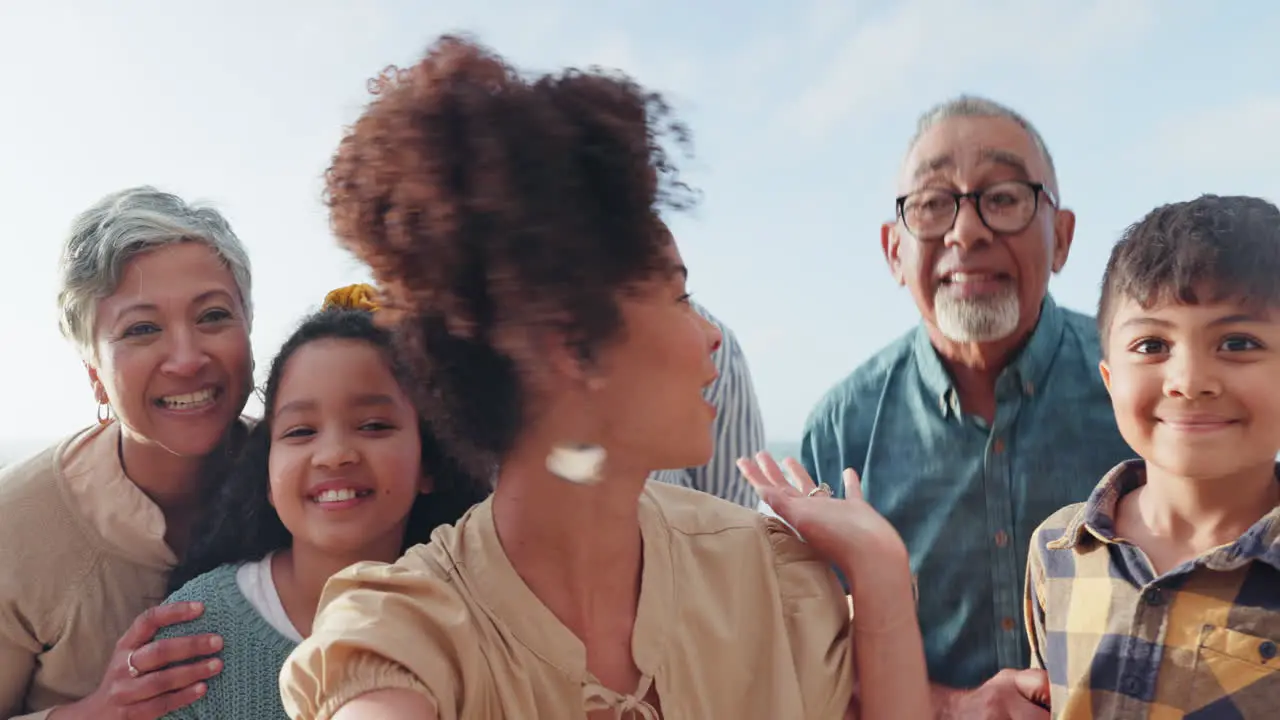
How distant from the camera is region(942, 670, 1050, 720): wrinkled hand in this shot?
2.22 meters

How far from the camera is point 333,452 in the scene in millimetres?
2365

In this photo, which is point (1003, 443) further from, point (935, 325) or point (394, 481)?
point (394, 481)

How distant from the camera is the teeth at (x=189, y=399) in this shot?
9.50 ft

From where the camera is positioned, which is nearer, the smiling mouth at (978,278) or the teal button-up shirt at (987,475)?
the teal button-up shirt at (987,475)

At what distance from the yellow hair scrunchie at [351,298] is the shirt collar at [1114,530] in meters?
1.75

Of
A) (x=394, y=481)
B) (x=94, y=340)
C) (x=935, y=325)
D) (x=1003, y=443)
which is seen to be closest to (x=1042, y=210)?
(x=935, y=325)

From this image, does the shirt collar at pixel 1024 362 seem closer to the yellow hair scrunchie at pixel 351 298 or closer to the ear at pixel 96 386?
the yellow hair scrunchie at pixel 351 298

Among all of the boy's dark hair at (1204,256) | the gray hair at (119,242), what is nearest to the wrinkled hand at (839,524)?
the boy's dark hair at (1204,256)

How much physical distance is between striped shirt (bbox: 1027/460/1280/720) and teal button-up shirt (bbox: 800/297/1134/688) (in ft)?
1.86

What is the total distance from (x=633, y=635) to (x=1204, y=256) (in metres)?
1.38

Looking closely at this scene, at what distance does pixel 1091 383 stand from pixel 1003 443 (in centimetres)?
31

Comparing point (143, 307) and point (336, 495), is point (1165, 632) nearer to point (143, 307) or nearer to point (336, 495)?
point (336, 495)

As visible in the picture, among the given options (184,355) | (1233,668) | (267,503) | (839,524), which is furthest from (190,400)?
(1233,668)

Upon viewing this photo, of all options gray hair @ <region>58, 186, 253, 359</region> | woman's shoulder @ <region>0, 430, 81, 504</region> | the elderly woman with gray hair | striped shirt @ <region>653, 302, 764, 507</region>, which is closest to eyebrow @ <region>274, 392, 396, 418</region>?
the elderly woman with gray hair
